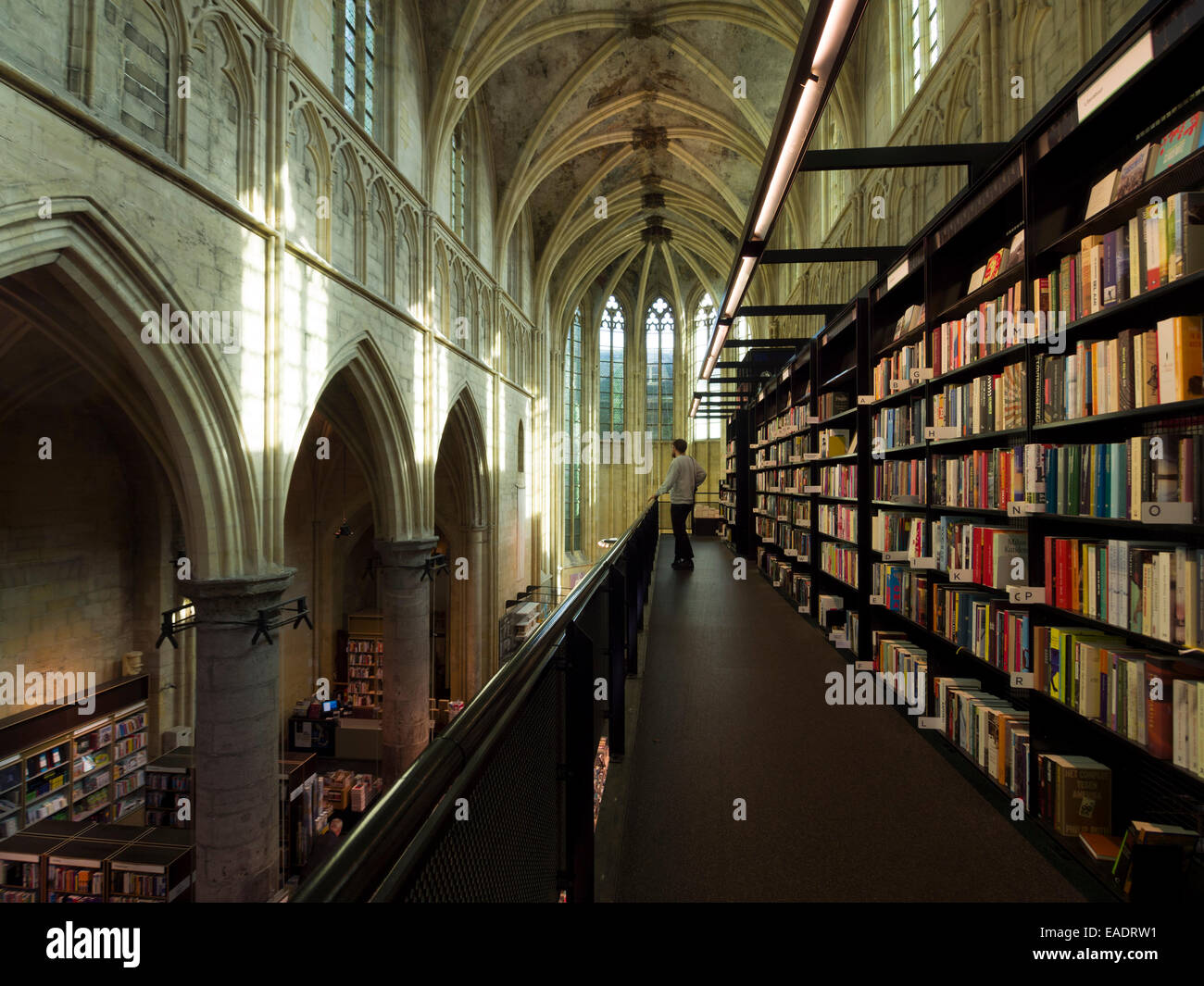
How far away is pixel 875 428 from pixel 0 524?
363 inches

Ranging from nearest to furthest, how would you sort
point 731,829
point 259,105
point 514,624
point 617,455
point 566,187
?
point 731,829 → point 259,105 → point 514,624 → point 566,187 → point 617,455

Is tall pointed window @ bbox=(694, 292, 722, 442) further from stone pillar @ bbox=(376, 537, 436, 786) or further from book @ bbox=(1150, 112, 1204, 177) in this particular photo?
book @ bbox=(1150, 112, 1204, 177)

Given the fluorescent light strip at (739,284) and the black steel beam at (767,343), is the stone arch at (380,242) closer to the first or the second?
the black steel beam at (767,343)

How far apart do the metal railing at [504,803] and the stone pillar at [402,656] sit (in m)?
7.05

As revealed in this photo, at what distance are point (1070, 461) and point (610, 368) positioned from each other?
79.1ft

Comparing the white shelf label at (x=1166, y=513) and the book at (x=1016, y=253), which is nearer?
the white shelf label at (x=1166, y=513)

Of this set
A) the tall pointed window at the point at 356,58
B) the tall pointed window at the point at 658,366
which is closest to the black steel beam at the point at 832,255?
the tall pointed window at the point at 356,58

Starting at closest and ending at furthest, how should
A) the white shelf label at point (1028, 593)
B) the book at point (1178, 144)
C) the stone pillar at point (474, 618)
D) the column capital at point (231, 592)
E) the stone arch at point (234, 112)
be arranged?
the book at point (1178, 144) → the white shelf label at point (1028, 593) → the stone arch at point (234, 112) → the column capital at point (231, 592) → the stone pillar at point (474, 618)

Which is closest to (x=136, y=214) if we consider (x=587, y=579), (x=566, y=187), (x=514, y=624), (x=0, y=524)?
(x=587, y=579)

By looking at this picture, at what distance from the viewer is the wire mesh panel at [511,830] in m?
0.95

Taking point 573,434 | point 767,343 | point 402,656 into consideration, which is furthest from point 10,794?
point 573,434

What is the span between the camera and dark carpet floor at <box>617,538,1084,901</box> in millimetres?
2111

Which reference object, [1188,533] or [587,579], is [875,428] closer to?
[1188,533]

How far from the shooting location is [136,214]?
182 inches
